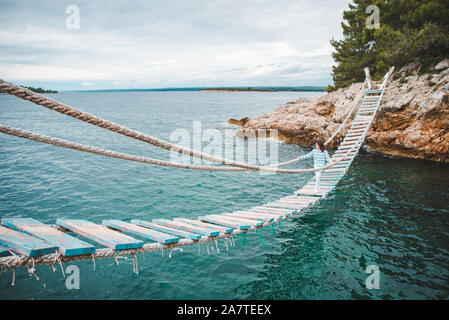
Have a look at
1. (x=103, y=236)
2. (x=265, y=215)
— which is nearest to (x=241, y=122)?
(x=265, y=215)

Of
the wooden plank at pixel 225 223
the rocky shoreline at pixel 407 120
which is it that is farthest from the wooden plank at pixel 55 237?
the rocky shoreline at pixel 407 120

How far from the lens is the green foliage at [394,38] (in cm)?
1866

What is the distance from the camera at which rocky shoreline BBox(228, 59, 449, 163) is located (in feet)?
52.9

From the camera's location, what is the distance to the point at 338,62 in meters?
29.8

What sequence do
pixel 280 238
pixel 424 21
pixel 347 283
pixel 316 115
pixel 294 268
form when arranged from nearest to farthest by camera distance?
pixel 347 283 < pixel 294 268 < pixel 280 238 < pixel 424 21 < pixel 316 115

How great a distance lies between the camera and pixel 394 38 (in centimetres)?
2000

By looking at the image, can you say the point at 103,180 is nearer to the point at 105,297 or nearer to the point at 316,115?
the point at 105,297

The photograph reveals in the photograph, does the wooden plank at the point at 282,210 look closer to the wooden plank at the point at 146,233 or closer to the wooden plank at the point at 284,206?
the wooden plank at the point at 284,206

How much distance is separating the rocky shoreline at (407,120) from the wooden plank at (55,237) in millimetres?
20163

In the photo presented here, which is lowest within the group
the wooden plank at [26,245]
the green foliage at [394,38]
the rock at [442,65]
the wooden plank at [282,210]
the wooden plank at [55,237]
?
the wooden plank at [282,210]

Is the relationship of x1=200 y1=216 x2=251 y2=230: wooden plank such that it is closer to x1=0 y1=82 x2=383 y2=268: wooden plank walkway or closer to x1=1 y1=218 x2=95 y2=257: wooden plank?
x1=0 y1=82 x2=383 y2=268: wooden plank walkway

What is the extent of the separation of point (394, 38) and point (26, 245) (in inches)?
1006
